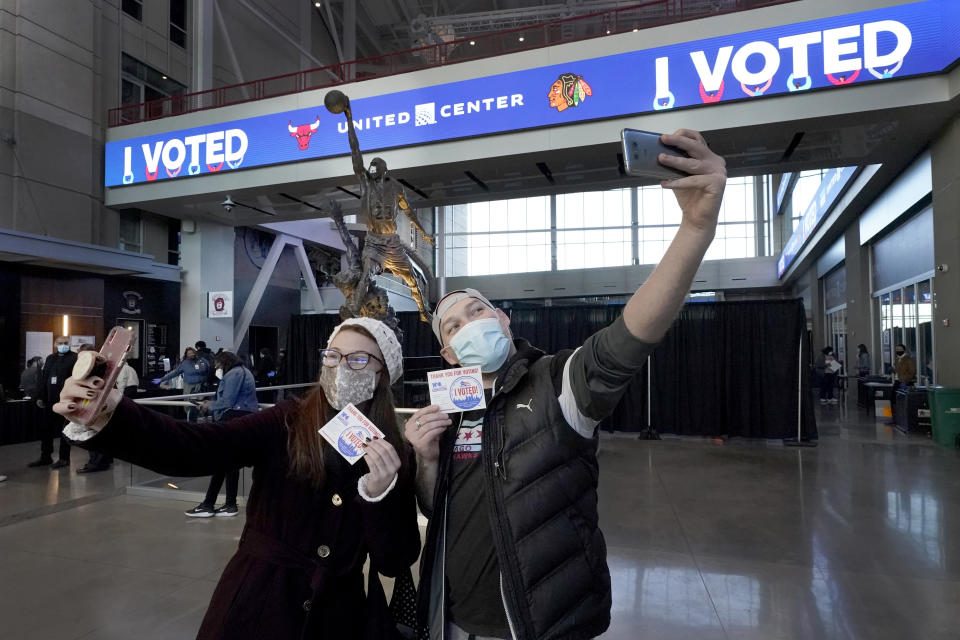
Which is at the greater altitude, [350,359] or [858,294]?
[858,294]

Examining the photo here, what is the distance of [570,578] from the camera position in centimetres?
137

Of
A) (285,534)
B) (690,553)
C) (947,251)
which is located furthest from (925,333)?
(285,534)

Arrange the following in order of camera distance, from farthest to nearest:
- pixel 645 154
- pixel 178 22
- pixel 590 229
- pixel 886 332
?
pixel 590 229, pixel 178 22, pixel 886 332, pixel 645 154

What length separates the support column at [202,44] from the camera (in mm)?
13883

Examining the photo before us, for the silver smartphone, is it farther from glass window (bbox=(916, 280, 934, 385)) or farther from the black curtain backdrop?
glass window (bbox=(916, 280, 934, 385))

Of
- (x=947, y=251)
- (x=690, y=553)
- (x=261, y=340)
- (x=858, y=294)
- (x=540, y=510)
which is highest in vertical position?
(x=947, y=251)

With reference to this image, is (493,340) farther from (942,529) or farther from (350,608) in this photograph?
(942,529)

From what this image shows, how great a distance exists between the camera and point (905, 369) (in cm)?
1062

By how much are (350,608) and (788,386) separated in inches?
399

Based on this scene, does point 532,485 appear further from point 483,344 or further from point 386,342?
point 386,342

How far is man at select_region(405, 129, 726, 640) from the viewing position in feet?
3.92

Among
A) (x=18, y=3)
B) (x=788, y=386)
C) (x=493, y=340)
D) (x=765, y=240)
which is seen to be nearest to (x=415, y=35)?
(x=18, y=3)

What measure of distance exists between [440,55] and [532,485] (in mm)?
11971

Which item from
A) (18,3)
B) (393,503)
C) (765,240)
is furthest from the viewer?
(765,240)
